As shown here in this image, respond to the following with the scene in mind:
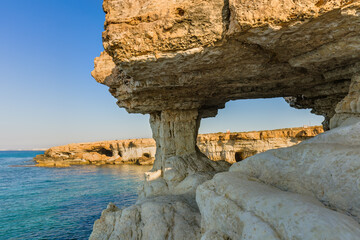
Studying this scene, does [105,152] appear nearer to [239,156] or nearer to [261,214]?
[239,156]

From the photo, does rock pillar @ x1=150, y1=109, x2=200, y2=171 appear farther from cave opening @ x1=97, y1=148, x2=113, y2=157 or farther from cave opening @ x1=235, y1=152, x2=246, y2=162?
cave opening @ x1=97, y1=148, x2=113, y2=157

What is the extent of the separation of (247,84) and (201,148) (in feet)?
86.7

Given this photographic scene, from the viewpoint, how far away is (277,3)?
4.85m

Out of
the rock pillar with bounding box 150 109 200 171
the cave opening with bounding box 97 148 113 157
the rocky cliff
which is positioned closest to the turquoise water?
the rock pillar with bounding box 150 109 200 171

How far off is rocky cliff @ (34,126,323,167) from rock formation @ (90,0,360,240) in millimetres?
18780

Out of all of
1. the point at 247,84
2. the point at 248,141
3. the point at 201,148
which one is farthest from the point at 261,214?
the point at 201,148

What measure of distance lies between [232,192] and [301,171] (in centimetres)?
142

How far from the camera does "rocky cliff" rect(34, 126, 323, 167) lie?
27953mm

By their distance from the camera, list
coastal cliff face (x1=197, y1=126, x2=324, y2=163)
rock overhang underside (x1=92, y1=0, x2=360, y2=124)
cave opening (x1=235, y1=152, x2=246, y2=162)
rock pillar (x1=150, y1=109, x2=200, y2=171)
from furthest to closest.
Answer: cave opening (x1=235, y1=152, x2=246, y2=162) < coastal cliff face (x1=197, y1=126, x2=324, y2=163) < rock pillar (x1=150, y1=109, x2=200, y2=171) < rock overhang underside (x1=92, y1=0, x2=360, y2=124)

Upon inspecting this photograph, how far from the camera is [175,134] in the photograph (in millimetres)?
12133

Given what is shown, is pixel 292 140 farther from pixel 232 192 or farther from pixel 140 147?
pixel 140 147

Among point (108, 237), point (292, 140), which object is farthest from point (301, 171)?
point (292, 140)

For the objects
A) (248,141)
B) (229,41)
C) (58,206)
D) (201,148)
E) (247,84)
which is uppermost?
(229,41)

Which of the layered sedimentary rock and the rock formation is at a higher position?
the rock formation
